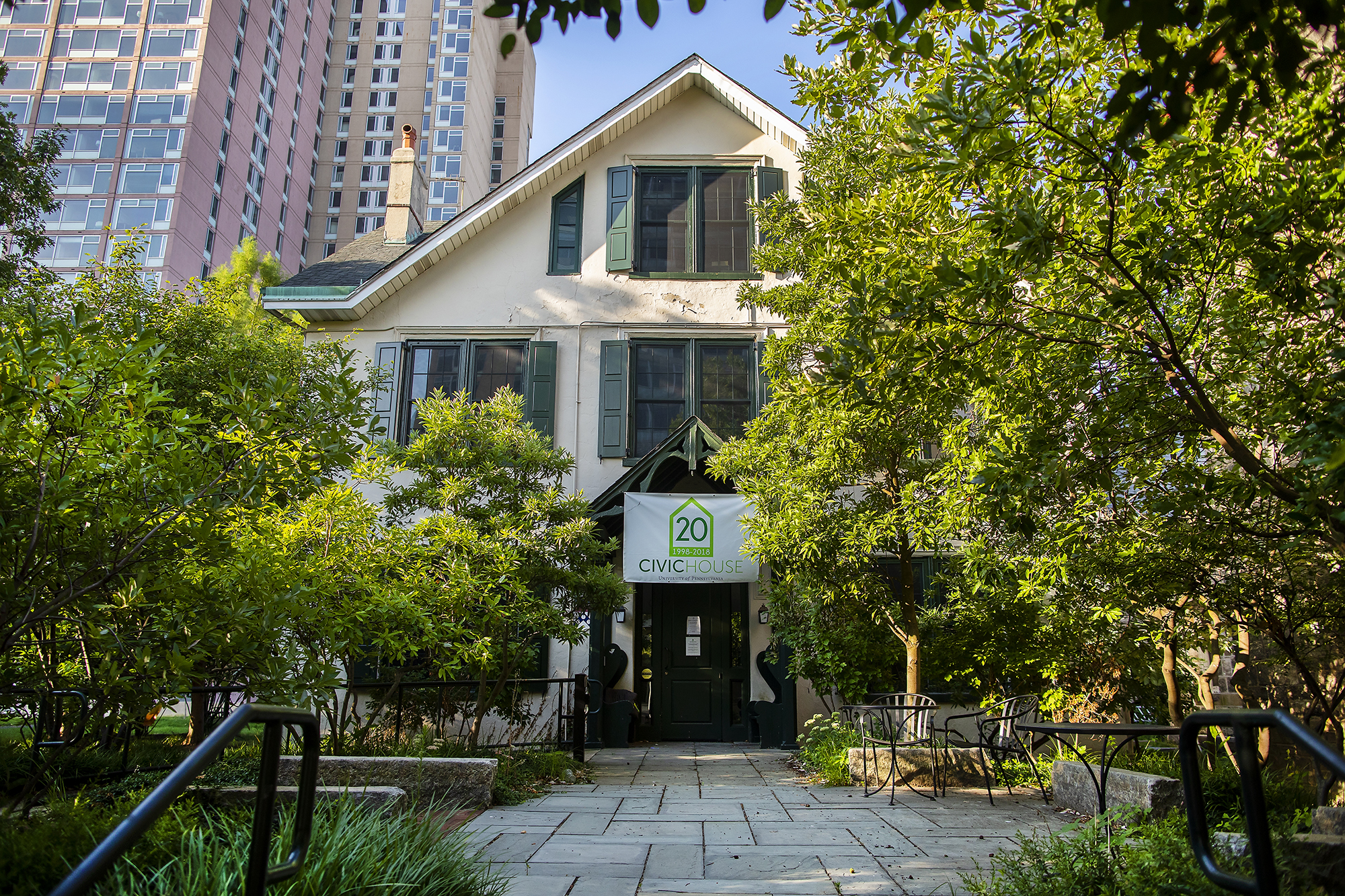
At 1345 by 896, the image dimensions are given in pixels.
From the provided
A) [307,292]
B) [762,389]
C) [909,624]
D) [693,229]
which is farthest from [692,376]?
[307,292]

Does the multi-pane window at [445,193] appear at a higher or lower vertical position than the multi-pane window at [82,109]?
higher

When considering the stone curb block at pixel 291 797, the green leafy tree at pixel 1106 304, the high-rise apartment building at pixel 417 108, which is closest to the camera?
the green leafy tree at pixel 1106 304

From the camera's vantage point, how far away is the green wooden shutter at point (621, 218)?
41.5 ft

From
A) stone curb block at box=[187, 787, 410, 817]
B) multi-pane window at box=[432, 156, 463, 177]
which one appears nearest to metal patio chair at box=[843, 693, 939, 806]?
stone curb block at box=[187, 787, 410, 817]

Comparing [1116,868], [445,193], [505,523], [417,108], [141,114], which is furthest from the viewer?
[417,108]

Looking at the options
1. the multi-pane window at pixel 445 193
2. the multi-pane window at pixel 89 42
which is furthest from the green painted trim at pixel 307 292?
the multi-pane window at pixel 445 193

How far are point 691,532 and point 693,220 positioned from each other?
4.93 metres

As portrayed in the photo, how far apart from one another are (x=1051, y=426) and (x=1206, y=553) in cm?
145

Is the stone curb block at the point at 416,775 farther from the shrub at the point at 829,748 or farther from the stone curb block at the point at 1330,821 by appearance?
the stone curb block at the point at 1330,821

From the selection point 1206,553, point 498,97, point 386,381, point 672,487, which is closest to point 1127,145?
point 1206,553

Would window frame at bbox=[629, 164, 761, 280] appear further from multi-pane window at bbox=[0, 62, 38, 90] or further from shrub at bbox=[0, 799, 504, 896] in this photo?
multi-pane window at bbox=[0, 62, 38, 90]

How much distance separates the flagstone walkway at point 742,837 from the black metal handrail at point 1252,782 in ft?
5.70

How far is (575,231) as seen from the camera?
12953 millimetres

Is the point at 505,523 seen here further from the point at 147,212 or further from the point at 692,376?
the point at 147,212
